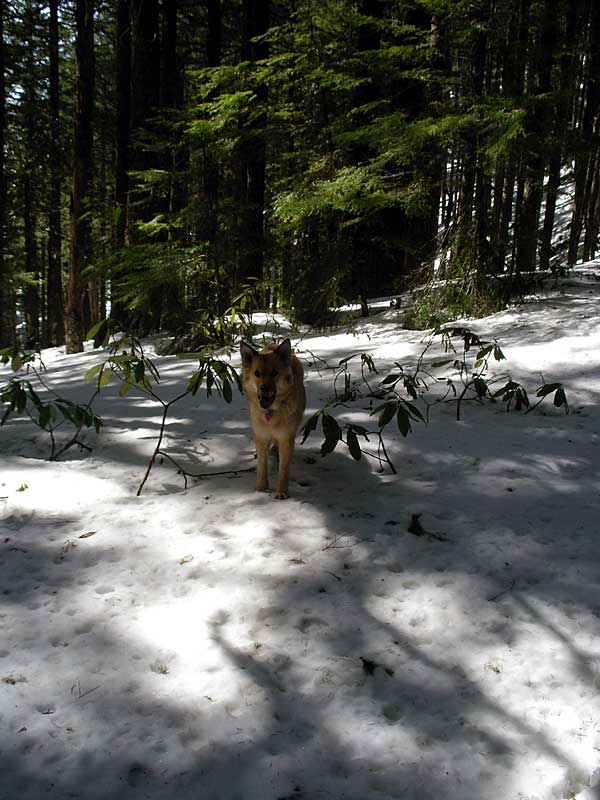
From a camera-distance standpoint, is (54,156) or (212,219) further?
(54,156)

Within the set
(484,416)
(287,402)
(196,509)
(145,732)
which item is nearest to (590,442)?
(484,416)

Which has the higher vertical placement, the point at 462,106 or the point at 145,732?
the point at 462,106

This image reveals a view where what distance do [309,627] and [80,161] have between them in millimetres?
14263

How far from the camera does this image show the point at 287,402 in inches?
164

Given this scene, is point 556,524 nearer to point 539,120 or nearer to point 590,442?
point 590,442

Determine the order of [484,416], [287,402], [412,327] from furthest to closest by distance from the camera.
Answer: [412,327], [484,416], [287,402]

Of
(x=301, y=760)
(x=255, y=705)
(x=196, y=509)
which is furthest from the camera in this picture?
(x=196, y=509)

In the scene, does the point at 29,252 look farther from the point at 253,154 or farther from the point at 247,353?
the point at 247,353

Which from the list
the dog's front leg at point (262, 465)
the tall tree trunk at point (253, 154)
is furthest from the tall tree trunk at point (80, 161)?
the dog's front leg at point (262, 465)

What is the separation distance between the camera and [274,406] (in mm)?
4066

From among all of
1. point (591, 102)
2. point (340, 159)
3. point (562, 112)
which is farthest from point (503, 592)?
point (591, 102)

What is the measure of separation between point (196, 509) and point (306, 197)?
6198 millimetres

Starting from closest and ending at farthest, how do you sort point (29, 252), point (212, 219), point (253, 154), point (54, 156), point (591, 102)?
1. point (212, 219)
2. point (253, 154)
3. point (591, 102)
4. point (54, 156)
5. point (29, 252)

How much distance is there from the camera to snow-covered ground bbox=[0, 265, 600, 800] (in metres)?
1.95
